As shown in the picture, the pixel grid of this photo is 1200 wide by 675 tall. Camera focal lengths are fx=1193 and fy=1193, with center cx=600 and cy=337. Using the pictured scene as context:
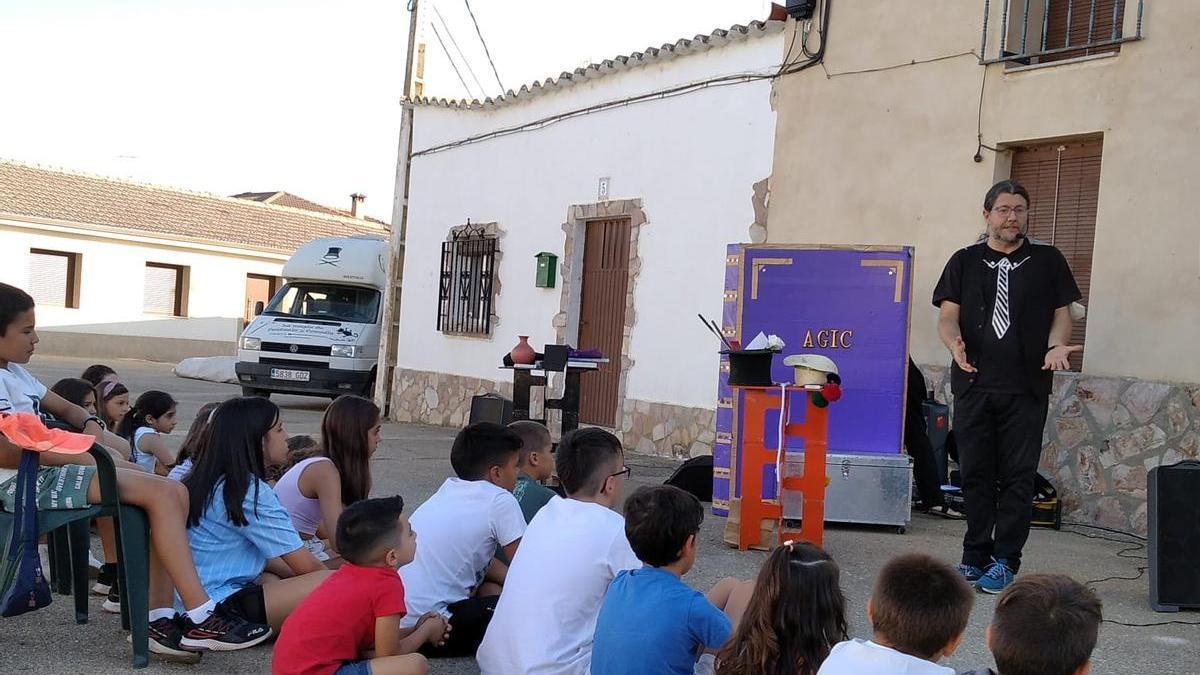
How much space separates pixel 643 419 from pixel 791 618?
8.08m

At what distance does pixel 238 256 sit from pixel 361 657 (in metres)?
29.5

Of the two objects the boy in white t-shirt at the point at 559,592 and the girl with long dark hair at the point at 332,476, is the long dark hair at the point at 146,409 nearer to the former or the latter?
the girl with long dark hair at the point at 332,476

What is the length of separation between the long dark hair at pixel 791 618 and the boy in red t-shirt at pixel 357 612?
1032 millimetres

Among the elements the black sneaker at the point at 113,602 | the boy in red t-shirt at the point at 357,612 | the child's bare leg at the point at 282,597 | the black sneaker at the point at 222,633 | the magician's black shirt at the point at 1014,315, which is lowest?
the black sneaker at the point at 113,602

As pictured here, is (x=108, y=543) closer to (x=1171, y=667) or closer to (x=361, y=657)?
(x=361, y=657)

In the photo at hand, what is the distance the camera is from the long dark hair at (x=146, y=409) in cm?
548

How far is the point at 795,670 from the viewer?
264cm

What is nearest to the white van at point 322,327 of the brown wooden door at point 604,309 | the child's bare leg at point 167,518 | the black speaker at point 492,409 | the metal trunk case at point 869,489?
the brown wooden door at point 604,309

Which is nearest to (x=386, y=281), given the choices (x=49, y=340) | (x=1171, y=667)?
(x=1171, y=667)

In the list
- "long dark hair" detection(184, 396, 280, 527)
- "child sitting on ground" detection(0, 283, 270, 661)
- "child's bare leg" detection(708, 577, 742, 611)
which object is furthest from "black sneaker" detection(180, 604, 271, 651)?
"child's bare leg" detection(708, 577, 742, 611)

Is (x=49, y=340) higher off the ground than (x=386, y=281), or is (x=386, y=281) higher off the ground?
(x=386, y=281)

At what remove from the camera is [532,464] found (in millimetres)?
4621

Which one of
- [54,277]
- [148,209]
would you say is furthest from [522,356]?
[148,209]

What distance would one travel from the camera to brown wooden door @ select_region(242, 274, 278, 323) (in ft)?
103
